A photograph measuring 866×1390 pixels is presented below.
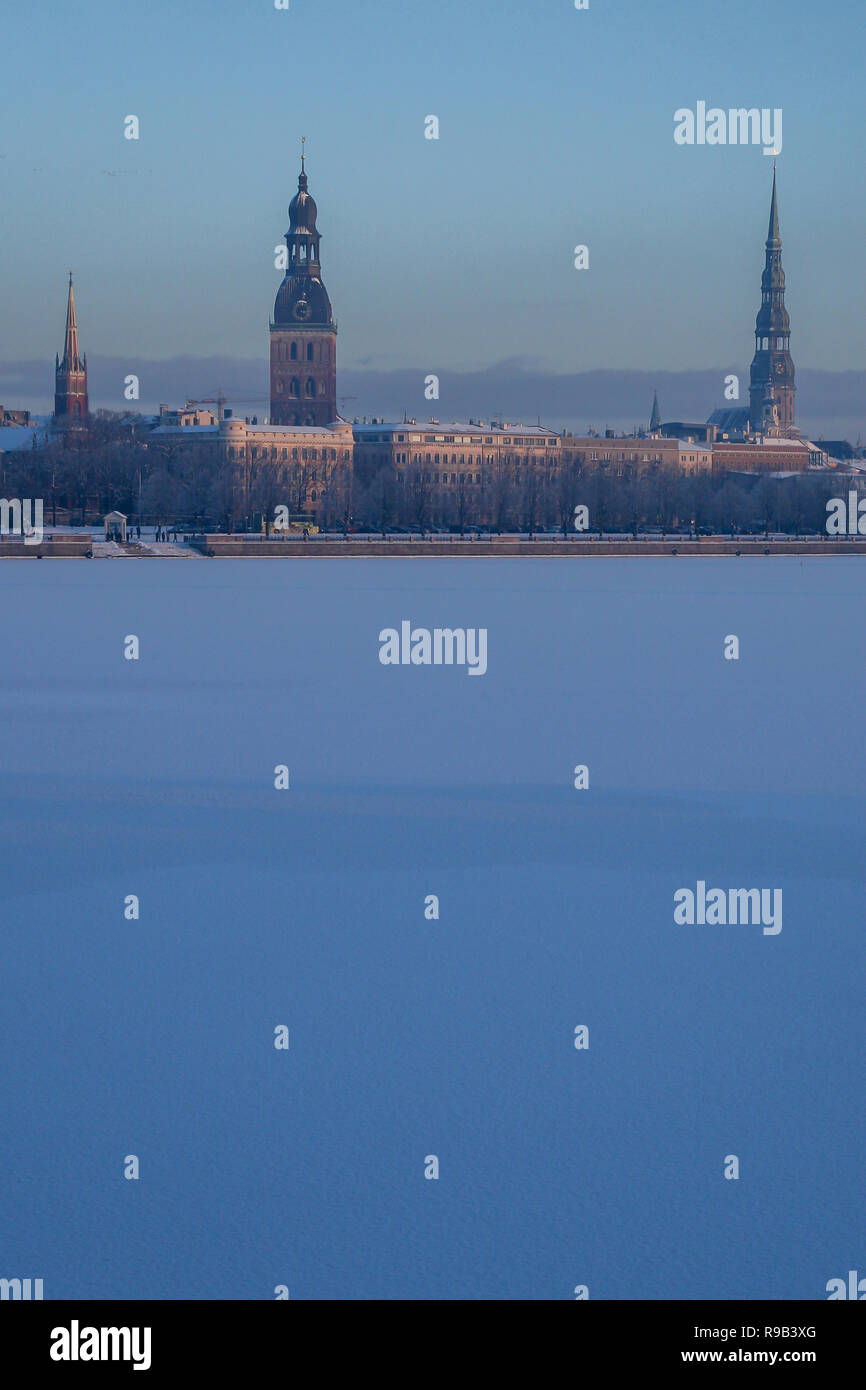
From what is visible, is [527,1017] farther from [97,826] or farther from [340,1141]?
[97,826]

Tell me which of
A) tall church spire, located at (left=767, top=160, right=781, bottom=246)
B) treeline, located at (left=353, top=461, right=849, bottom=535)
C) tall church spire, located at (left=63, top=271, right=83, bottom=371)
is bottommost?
treeline, located at (left=353, top=461, right=849, bottom=535)

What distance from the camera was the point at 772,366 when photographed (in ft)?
356

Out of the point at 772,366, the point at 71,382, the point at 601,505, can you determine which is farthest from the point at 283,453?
the point at 772,366

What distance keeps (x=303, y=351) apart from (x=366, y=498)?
118 ft

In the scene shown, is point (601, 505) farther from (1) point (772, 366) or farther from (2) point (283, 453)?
(1) point (772, 366)

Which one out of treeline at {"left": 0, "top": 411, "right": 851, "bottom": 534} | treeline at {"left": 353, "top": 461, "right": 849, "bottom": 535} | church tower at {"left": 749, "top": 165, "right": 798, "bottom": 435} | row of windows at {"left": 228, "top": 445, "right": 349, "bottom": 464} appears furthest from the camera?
church tower at {"left": 749, "top": 165, "right": 798, "bottom": 435}

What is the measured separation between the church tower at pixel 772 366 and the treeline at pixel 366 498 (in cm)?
3949

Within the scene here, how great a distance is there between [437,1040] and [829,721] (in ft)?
21.7

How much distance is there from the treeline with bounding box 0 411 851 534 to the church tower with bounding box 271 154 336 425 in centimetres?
2412

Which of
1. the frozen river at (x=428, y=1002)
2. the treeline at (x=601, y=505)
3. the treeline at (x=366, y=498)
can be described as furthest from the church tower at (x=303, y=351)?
the frozen river at (x=428, y=1002)

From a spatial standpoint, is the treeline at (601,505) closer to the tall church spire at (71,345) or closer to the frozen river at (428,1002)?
the tall church spire at (71,345)

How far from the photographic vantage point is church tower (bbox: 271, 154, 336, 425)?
90.1 metres

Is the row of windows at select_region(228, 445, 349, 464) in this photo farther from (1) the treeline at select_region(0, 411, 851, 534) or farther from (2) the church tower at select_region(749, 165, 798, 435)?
(2) the church tower at select_region(749, 165, 798, 435)

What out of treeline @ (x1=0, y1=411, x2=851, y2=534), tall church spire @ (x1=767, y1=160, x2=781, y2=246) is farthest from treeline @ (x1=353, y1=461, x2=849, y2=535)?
tall church spire @ (x1=767, y1=160, x2=781, y2=246)
